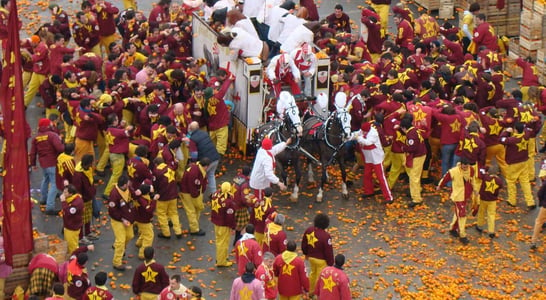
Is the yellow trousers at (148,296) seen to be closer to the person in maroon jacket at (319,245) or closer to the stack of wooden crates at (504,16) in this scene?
the person in maroon jacket at (319,245)

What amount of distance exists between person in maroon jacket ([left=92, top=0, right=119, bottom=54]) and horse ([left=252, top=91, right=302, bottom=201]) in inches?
261

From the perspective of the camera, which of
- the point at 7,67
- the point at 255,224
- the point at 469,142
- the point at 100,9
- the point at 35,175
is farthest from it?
the point at 100,9

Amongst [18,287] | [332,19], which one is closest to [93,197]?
[18,287]

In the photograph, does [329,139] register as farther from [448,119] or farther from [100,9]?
[100,9]

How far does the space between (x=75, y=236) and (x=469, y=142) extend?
7333 millimetres

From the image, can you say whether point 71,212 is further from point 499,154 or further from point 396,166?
point 499,154

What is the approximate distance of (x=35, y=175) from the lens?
831 inches

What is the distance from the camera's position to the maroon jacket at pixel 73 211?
57.4 ft

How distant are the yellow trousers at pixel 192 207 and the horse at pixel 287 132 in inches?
77.1

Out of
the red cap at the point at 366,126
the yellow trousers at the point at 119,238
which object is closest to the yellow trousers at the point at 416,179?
the red cap at the point at 366,126

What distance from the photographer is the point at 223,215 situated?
17531 millimetres

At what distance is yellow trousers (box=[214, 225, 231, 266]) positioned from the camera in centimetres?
1767

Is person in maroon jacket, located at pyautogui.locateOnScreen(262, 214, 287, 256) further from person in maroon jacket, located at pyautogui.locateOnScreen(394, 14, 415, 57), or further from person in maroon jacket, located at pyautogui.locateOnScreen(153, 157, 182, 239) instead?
person in maroon jacket, located at pyautogui.locateOnScreen(394, 14, 415, 57)

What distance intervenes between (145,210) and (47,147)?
111 inches
